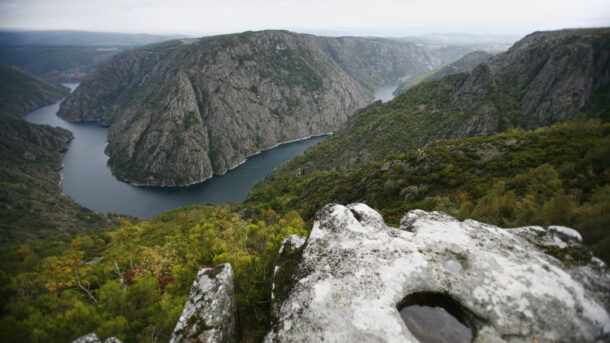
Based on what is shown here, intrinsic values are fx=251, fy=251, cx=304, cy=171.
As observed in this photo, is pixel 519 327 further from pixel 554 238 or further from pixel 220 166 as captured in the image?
pixel 220 166

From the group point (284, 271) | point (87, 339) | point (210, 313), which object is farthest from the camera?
point (284, 271)

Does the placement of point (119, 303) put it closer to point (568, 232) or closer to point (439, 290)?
point (439, 290)

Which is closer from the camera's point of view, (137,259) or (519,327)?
(519,327)

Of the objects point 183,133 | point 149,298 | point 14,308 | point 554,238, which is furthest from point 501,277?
point 183,133

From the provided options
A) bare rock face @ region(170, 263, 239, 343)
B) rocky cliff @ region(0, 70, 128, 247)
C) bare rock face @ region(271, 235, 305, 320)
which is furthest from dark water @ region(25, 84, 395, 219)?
bare rock face @ region(170, 263, 239, 343)

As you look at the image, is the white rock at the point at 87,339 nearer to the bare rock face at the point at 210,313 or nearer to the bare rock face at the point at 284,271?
the bare rock face at the point at 210,313

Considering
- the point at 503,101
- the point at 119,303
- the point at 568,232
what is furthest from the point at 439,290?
the point at 503,101
